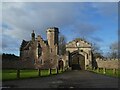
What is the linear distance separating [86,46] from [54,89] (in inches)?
2575

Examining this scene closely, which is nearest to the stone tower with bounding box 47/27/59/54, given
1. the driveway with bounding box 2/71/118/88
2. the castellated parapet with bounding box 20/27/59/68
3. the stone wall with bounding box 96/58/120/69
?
the castellated parapet with bounding box 20/27/59/68

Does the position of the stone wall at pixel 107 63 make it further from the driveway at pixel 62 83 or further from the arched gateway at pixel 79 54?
the driveway at pixel 62 83

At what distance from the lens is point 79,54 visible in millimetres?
78688

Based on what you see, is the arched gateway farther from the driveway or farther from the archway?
the driveway

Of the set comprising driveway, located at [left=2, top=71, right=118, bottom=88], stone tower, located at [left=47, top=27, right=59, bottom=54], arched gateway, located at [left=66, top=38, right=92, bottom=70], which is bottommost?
driveway, located at [left=2, top=71, right=118, bottom=88]

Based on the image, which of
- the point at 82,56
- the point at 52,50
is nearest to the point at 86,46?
the point at 82,56

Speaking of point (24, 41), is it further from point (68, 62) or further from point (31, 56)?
point (68, 62)

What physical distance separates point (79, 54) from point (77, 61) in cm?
240

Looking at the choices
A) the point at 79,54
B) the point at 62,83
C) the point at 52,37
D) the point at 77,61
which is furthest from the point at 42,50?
the point at 62,83

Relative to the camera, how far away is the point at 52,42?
82562mm

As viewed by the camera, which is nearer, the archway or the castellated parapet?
the archway

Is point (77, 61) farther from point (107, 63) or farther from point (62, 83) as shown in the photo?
point (62, 83)

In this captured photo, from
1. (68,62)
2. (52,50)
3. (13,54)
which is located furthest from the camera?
(13,54)

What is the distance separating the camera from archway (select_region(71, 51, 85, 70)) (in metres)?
77.1
